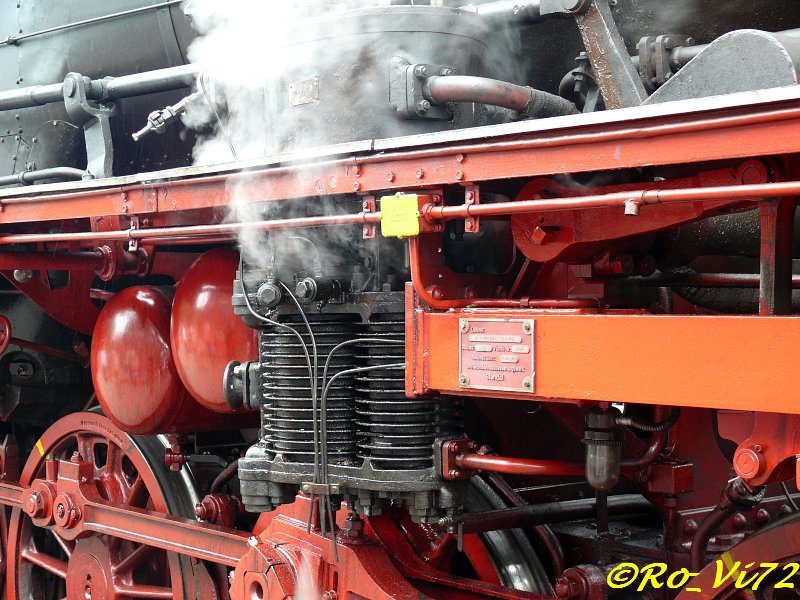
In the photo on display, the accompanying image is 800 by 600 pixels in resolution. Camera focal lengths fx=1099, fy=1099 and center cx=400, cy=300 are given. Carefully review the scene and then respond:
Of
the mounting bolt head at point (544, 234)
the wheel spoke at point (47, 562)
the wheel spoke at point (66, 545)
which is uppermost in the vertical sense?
the mounting bolt head at point (544, 234)

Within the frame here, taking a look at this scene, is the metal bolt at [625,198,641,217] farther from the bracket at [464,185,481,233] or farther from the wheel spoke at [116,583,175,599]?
the wheel spoke at [116,583,175,599]

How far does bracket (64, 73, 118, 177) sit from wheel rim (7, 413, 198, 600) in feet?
3.29

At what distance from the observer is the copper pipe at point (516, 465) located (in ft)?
8.61

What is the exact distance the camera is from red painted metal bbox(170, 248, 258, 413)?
11.7 ft

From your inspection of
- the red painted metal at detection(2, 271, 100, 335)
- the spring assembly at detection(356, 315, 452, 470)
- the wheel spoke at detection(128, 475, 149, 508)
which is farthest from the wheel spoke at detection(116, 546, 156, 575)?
the spring assembly at detection(356, 315, 452, 470)

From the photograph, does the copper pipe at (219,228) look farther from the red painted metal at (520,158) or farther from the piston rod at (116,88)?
the piston rod at (116,88)

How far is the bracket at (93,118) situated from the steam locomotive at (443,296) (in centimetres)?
2

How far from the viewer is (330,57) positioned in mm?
2887

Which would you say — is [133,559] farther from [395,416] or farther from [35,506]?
[395,416]

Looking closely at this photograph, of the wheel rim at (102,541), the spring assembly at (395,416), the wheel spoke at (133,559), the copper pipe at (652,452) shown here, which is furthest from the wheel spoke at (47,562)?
the copper pipe at (652,452)

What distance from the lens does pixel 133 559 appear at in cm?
414

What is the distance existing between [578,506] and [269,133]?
1440 millimetres

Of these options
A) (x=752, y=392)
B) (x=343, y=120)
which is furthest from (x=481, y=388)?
(x=343, y=120)

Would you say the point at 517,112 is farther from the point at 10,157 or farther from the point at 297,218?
the point at 10,157
